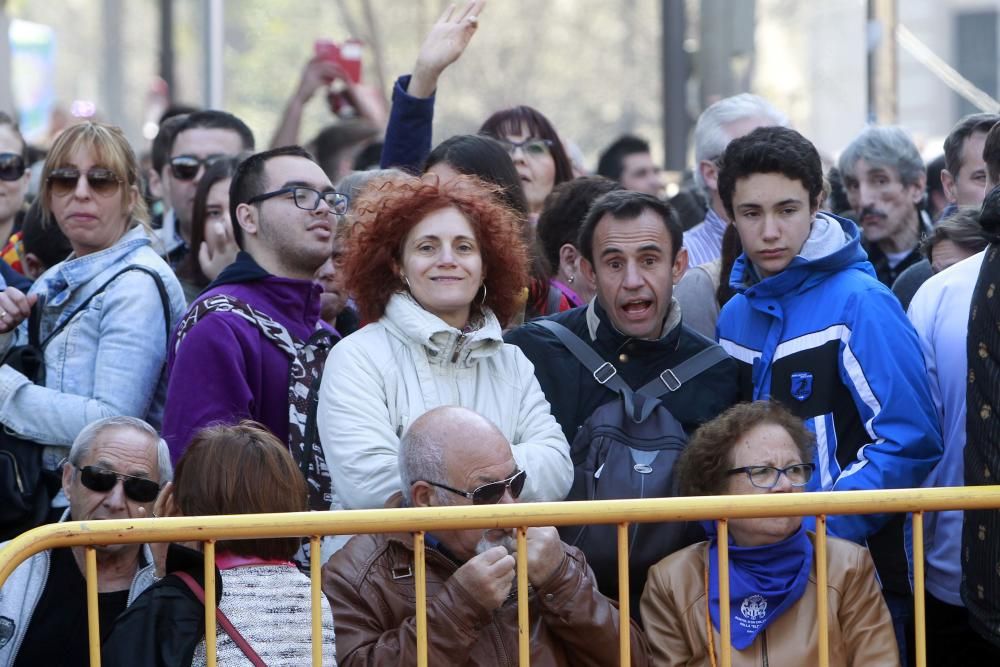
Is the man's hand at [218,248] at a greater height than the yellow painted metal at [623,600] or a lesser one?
greater

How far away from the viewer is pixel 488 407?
399cm

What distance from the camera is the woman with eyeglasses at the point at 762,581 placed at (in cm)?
370

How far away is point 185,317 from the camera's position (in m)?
4.39

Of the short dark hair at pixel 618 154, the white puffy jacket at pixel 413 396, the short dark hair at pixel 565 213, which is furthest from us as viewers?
the short dark hair at pixel 618 154

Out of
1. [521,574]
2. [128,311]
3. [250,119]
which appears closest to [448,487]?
[521,574]

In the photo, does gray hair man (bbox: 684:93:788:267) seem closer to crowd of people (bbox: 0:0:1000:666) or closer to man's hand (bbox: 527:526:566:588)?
crowd of people (bbox: 0:0:1000:666)

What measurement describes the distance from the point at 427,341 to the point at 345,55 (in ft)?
17.3

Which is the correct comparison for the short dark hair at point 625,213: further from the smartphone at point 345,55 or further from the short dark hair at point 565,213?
the smartphone at point 345,55

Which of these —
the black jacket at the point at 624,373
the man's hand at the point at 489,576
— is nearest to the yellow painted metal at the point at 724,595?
the man's hand at the point at 489,576

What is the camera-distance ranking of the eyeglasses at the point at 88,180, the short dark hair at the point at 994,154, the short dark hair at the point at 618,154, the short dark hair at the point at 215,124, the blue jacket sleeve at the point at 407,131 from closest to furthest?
the short dark hair at the point at 994,154
the eyeglasses at the point at 88,180
the blue jacket sleeve at the point at 407,131
the short dark hair at the point at 215,124
the short dark hair at the point at 618,154

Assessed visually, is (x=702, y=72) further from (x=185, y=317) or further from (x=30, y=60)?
(x=185, y=317)

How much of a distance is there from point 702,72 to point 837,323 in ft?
24.1

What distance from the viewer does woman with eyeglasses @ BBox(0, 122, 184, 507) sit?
4.50m

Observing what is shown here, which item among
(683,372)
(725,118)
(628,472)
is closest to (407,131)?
(725,118)
